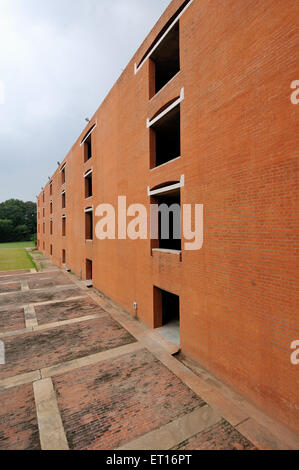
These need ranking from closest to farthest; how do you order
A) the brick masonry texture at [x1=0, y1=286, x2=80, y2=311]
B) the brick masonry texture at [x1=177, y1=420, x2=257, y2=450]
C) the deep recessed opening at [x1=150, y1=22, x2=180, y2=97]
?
the brick masonry texture at [x1=177, y1=420, x2=257, y2=450] → the deep recessed opening at [x1=150, y1=22, x2=180, y2=97] → the brick masonry texture at [x1=0, y1=286, x2=80, y2=311]

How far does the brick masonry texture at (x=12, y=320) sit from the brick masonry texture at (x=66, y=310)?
83 cm

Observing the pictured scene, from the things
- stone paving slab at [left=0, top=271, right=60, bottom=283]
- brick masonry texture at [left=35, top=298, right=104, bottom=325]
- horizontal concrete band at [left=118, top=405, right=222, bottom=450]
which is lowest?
stone paving slab at [left=0, top=271, right=60, bottom=283]

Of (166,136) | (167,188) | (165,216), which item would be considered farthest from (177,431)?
(166,136)

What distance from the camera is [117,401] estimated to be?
616cm

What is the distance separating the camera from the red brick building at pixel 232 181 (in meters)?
5.04

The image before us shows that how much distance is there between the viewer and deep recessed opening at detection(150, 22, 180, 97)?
9617 mm

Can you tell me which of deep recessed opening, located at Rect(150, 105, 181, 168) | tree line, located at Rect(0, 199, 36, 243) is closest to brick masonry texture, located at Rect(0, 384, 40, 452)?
deep recessed opening, located at Rect(150, 105, 181, 168)

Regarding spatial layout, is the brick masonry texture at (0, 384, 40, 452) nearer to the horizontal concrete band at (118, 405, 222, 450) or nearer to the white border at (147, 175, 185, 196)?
the horizontal concrete band at (118, 405, 222, 450)

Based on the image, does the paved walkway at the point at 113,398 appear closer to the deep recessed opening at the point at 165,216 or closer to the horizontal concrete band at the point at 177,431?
the horizontal concrete band at the point at 177,431

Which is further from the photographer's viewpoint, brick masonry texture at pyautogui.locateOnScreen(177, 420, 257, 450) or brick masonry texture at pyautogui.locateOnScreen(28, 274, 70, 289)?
brick masonry texture at pyautogui.locateOnScreen(28, 274, 70, 289)

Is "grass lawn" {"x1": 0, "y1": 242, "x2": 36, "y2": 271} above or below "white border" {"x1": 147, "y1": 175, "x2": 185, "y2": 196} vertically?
below

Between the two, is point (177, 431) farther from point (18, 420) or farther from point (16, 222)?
point (16, 222)

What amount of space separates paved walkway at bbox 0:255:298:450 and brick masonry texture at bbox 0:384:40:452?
0.08 ft

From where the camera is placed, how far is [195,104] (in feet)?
24.9
